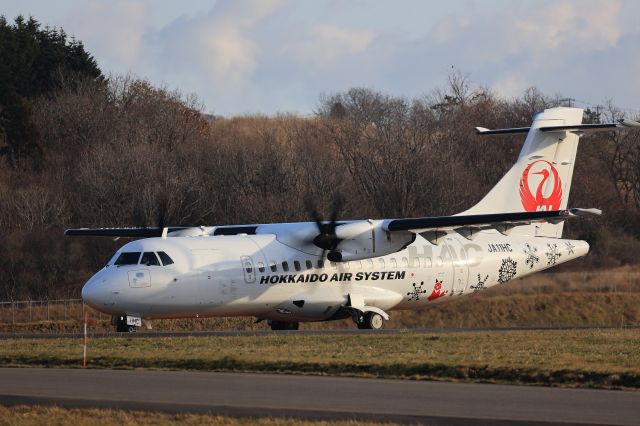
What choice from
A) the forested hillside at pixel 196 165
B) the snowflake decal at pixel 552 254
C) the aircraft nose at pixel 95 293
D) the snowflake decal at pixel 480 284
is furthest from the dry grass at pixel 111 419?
the forested hillside at pixel 196 165

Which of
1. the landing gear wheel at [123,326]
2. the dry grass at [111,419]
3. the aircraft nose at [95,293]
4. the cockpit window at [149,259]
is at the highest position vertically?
the cockpit window at [149,259]

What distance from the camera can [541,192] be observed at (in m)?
36.2

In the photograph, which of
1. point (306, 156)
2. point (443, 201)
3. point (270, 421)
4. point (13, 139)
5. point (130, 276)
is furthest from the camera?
point (13, 139)

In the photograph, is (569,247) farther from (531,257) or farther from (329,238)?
(329,238)

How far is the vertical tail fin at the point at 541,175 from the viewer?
35781 mm

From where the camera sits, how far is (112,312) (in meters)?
28.5

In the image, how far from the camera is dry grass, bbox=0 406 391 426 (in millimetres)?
14250

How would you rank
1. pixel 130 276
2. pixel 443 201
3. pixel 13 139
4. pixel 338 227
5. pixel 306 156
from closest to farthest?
pixel 130 276, pixel 338 227, pixel 443 201, pixel 306 156, pixel 13 139

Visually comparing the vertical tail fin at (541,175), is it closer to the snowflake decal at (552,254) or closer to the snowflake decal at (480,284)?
the snowflake decal at (552,254)

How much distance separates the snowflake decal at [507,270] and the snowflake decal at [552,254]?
120cm

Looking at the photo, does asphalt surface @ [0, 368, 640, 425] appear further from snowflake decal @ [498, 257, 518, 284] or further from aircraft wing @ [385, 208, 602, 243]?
snowflake decal @ [498, 257, 518, 284]

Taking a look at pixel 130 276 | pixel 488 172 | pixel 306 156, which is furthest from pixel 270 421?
pixel 488 172

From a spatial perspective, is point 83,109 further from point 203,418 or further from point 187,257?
point 203,418

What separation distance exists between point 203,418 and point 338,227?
56.2ft
